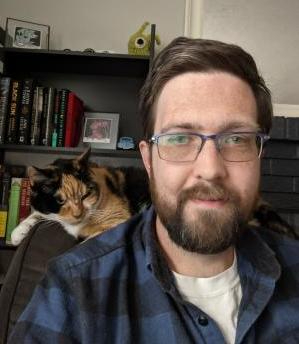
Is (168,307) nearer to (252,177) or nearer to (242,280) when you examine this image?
(242,280)

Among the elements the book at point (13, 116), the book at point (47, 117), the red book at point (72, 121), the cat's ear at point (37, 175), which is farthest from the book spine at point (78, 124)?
the cat's ear at point (37, 175)

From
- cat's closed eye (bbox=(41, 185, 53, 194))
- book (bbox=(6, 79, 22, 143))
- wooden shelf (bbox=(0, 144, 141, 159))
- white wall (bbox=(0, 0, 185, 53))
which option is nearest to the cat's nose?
cat's closed eye (bbox=(41, 185, 53, 194))

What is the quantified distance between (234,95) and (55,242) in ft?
1.70

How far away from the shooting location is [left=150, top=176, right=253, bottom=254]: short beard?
0.68 meters

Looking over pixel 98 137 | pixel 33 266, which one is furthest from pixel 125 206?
pixel 33 266

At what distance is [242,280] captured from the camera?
0.75m

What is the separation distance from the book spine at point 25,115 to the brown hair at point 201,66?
97 centimetres

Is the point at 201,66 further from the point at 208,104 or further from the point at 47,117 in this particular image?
the point at 47,117

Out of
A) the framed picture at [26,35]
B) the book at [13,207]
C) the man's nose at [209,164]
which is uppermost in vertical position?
the framed picture at [26,35]

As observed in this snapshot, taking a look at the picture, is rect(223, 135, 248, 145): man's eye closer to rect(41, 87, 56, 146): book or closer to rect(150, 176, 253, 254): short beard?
rect(150, 176, 253, 254): short beard

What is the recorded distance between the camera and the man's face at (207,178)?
67 centimetres

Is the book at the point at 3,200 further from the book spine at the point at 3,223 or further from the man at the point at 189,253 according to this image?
the man at the point at 189,253

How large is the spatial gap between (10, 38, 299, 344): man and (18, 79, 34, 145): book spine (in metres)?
1.01

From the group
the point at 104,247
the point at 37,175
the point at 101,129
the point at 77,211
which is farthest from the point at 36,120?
the point at 104,247
